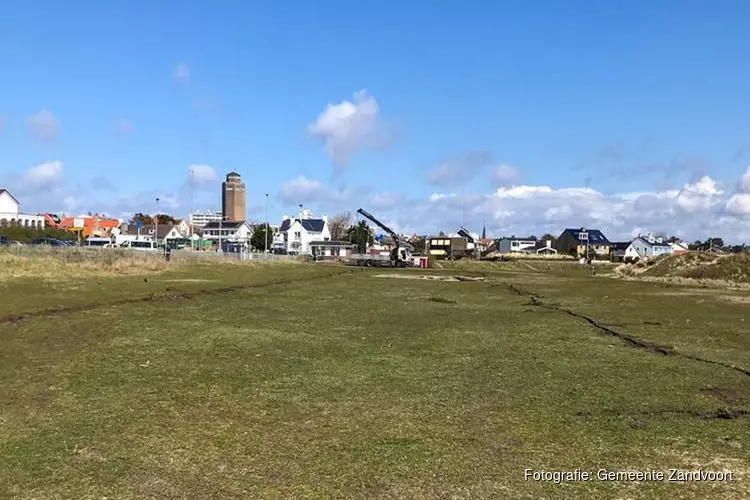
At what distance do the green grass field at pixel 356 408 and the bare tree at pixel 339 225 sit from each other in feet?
520

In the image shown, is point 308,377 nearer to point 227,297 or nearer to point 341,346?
point 341,346

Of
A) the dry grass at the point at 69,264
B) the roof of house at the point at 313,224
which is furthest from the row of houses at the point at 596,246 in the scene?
the dry grass at the point at 69,264

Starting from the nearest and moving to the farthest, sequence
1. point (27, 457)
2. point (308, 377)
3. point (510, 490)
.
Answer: point (510, 490) → point (27, 457) → point (308, 377)

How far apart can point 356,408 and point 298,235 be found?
14502 centimetres

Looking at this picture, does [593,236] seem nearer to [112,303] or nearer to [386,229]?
[386,229]

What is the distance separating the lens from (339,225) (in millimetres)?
178625

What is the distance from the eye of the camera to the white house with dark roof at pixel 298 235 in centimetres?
15025

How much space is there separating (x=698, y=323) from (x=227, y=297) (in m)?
18.2

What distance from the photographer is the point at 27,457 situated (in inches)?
239

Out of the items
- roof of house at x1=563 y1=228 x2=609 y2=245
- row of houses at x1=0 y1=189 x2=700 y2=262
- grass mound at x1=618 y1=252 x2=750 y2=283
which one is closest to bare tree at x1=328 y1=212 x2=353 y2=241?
row of houses at x1=0 y1=189 x2=700 y2=262

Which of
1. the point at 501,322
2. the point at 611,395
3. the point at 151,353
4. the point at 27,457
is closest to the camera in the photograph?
the point at 27,457

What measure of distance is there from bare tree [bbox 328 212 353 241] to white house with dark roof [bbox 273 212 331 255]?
15753 millimetres

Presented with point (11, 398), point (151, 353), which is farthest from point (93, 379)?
point (151, 353)

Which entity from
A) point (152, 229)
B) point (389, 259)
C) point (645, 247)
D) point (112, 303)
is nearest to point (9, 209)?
point (152, 229)
